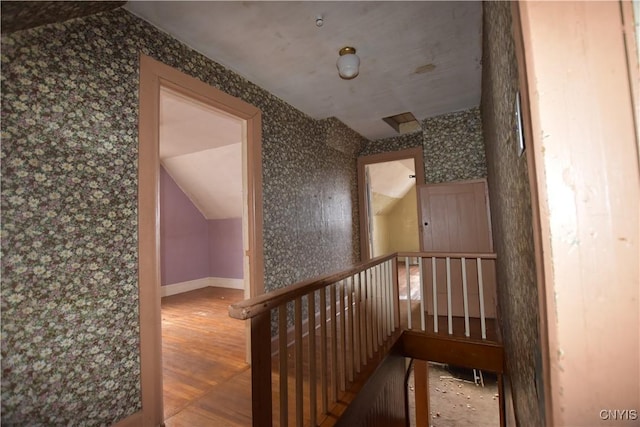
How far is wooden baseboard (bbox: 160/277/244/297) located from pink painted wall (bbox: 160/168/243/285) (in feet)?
0.26

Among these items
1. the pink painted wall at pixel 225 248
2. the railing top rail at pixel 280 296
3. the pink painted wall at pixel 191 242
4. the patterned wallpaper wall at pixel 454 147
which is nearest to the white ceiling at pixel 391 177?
the patterned wallpaper wall at pixel 454 147

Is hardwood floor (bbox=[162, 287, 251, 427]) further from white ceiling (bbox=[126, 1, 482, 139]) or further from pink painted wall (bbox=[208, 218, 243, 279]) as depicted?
white ceiling (bbox=[126, 1, 482, 139])

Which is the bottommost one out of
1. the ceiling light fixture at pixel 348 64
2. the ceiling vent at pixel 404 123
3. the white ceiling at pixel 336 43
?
the ceiling light fixture at pixel 348 64

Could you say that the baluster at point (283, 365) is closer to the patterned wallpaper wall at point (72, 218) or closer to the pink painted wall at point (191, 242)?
the patterned wallpaper wall at point (72, 218)

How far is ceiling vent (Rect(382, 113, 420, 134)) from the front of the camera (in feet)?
13.9

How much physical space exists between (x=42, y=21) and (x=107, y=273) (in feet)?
4.22

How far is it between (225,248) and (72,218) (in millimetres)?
4882

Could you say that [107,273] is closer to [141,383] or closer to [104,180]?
[104,180]

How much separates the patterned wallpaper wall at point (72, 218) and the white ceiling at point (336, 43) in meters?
0.37

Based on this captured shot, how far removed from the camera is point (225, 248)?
245 inches

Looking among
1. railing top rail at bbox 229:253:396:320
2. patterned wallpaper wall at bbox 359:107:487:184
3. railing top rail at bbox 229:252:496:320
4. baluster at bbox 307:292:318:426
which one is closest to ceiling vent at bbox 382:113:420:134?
patterned wallpaper wall at bbox 359:107:487:184

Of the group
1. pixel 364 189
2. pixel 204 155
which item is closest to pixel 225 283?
pixel 204 155

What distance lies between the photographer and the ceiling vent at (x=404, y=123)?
424 centimetres

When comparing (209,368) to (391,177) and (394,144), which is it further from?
(391,177)
